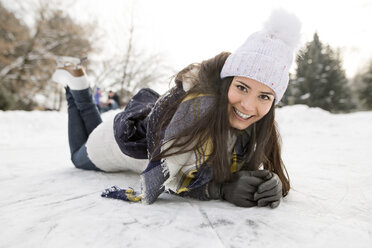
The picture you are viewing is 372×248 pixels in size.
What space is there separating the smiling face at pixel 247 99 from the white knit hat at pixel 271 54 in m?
0.03

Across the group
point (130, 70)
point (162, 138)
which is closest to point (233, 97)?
point (162, 138)

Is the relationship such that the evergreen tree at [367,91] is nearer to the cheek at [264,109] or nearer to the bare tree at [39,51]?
the bare tree at [39,51]


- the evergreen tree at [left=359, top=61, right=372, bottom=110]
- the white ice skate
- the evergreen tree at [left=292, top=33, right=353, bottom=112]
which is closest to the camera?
the white ice skate

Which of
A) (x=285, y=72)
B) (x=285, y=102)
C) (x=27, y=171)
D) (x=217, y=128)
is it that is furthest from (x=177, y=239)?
(x=27, y=171)

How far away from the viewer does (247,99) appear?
1.12m

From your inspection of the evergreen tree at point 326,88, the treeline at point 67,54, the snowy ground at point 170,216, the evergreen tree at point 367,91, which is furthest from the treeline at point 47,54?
the evergreen tree at point 367,91

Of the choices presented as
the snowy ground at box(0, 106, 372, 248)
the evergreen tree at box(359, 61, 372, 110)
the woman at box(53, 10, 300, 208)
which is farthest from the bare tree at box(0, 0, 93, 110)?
the evergreen tree at box(359, 61, 372, 110)

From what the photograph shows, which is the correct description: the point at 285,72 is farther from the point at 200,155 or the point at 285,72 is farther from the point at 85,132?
the point at 85,132

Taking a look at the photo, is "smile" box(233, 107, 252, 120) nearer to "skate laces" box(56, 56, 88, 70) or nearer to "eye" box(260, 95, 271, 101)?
"eye" box(260, 95, 271, 101)

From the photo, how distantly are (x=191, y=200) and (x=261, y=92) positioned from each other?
26.7 inches

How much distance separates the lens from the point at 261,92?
45.2 inches

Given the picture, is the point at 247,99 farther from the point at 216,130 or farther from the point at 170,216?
the point at 170,216

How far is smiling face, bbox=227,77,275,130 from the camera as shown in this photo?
1.13 m

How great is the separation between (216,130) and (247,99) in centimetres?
21
